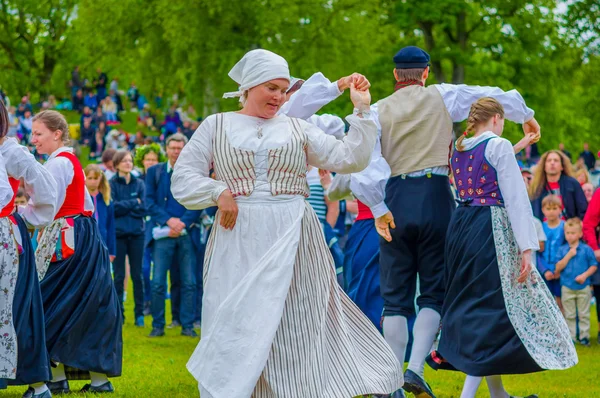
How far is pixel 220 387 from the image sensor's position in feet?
17.8

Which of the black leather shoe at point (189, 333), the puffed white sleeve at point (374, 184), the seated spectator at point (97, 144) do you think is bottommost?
the seated spectator at point (97, 144)

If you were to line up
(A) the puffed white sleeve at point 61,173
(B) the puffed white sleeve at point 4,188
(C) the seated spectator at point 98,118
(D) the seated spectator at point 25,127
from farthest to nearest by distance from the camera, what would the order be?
1. (C) the seated spectator at point 98,118
2. (D) the seated spectator at point 25,127
3. (A) the puffed white sleeve at point 61,173
4. (B) the puffed white sleeve at point 4,188

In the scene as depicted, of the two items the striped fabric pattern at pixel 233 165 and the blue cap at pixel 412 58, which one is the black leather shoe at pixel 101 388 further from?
the blue cap at pixel 412 58

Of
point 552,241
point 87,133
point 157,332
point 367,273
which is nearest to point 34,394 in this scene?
point 367,273

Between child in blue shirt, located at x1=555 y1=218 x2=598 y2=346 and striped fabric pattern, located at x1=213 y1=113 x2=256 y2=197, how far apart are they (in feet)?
21.7

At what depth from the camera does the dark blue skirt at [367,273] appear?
8.59 metres

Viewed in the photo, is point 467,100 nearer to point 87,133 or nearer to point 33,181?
point 33,181

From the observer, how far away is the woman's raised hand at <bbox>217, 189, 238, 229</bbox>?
5559 mm

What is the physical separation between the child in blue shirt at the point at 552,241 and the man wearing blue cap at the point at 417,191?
16.7 feet

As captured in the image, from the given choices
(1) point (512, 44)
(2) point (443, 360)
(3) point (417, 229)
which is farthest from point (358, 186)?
(1) point (512, 44)

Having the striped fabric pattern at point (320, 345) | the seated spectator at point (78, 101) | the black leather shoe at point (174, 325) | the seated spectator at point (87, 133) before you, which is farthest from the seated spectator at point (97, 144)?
the striped fabric pattern at point (320, 345)

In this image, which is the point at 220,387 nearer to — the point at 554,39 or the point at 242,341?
the point at 242,341

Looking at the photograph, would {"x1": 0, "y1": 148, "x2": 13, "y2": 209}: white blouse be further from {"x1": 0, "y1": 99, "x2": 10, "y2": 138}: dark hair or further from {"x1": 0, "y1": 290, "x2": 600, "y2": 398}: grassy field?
{"x1": 0, "y1": 290, "x2": 600, "y2": 398}: grassy field

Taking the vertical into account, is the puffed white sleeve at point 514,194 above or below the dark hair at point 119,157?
above
